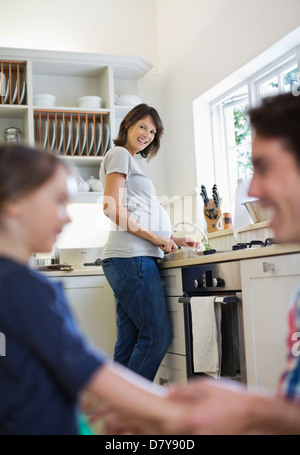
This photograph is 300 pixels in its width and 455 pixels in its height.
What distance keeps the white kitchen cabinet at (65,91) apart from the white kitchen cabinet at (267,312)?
2.32 meters

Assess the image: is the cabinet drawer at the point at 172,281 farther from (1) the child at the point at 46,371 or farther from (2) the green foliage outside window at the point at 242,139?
(1) the child at the point at 46,371

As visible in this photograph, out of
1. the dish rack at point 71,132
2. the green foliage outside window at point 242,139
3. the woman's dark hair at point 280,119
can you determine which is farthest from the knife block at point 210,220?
the woman's dark hair at point 280,119

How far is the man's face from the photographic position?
79cm

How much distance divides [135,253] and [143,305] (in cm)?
24

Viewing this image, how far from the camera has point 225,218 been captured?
12.1ft

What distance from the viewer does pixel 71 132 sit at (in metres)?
4.37

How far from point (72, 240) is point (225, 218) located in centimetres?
133

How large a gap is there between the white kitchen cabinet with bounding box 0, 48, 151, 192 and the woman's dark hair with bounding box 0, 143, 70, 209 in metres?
3.52

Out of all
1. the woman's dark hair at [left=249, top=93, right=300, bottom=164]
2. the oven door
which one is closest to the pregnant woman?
the oven door

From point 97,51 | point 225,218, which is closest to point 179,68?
point 97,51

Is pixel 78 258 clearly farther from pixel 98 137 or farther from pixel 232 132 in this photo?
pixel 232 132

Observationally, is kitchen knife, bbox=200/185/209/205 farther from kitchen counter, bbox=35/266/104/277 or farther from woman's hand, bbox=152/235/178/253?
woman's hand, bbox=152/235/178/253

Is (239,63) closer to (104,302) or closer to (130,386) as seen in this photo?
(104,302)

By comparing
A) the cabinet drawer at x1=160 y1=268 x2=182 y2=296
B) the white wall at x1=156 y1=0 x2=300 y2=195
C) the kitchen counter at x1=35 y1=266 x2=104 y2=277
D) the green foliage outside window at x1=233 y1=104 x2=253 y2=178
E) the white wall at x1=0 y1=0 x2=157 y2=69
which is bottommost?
the cabinet drawer at x1=160 y1=268 x2=182 y2=296
